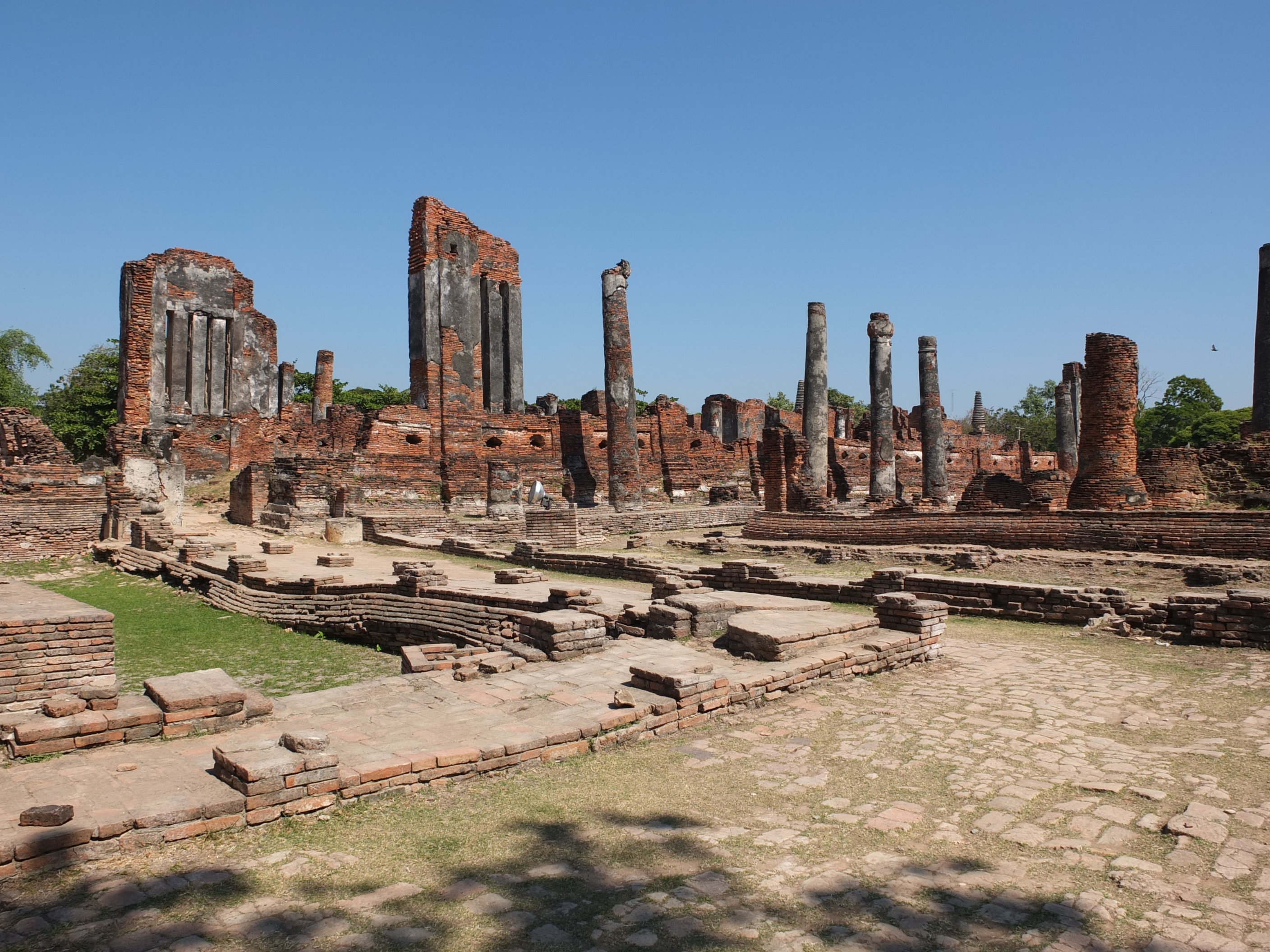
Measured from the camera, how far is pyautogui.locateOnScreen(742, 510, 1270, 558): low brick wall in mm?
10836

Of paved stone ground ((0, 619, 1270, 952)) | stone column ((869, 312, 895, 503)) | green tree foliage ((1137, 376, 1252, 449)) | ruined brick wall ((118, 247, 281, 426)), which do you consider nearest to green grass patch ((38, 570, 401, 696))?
paved stone ground ((0, 619, 1270, 952))

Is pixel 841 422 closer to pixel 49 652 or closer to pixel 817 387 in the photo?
pixel 817 387

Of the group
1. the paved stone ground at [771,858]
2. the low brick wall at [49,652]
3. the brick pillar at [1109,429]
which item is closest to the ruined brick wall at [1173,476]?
the brick pillar at [1109,429]

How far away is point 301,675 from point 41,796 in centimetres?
375

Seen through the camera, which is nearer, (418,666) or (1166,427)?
(418,666)

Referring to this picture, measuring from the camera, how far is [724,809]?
3.71 metres

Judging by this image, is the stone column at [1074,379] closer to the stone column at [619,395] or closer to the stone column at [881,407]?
the stone column at [881,407]

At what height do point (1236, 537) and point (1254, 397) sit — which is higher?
point (1254, 397)

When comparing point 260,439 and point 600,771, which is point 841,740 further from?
point 260,439

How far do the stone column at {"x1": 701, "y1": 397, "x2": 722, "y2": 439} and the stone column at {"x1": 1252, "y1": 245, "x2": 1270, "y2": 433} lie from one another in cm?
2052

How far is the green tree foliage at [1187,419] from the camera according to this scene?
31797mm

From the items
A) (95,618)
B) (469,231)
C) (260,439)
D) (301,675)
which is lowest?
(301,675)

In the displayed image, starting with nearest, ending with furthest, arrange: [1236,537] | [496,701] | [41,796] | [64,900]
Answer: [64,900], [41,796], [496,701], [1236,537]

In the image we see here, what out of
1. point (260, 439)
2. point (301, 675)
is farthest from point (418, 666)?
point (260, 439)
